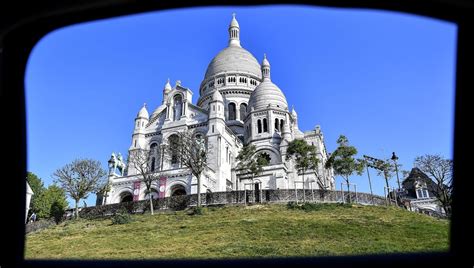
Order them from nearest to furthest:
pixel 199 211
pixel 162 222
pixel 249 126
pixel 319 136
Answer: pixel 162 222, pixel 199 211, pixel 249 126, pixel 319 136

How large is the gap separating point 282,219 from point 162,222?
28.8 ft

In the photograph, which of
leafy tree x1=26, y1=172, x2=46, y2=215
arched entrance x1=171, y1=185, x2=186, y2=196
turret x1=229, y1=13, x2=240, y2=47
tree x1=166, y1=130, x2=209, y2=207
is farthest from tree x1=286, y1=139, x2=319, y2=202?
turret x1=229, y1=13, x2=240, y2=47

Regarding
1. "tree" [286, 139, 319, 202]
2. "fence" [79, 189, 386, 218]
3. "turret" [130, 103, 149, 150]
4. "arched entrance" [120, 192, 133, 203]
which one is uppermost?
"turret" [130, 103, 149, 150]

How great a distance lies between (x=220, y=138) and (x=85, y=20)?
4137 cm

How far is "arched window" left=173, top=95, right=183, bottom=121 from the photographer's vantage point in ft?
156

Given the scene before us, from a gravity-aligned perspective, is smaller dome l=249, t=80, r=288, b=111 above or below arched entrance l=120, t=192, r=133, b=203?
above

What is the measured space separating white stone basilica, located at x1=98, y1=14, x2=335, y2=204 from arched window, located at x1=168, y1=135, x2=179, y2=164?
0.61 ft

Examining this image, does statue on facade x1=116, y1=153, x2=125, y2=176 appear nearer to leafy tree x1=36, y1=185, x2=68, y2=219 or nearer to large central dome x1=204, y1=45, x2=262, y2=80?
leafy tree x1=36, y1=185, x2=68, y2=219

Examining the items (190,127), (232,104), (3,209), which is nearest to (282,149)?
(190,127)

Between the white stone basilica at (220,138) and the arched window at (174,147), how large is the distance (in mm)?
187

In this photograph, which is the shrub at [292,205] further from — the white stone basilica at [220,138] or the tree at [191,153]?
the tree at [191,153]

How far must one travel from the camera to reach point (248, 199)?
33812 mm

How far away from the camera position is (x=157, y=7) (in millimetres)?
1951

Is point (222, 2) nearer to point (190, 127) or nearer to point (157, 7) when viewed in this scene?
point (157, 7)
